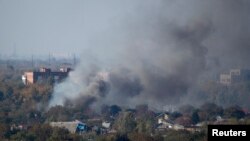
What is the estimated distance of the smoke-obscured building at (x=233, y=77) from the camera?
3694 cm

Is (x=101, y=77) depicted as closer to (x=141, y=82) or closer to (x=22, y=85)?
(x=141, y=82)

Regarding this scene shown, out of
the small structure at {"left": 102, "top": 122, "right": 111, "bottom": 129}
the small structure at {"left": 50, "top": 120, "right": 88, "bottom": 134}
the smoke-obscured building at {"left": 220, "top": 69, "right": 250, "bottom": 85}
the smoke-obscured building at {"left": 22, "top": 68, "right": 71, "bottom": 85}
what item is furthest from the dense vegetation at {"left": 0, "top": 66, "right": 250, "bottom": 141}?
the smoke-obscured building at {"left": 22, "top": 68, "right": 71, "bottom": 85}

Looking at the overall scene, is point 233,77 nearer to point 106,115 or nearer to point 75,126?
point 106,115

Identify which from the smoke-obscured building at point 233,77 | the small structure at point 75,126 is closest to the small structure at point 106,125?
the small structure at point 75,126

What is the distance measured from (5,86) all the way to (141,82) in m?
8.41

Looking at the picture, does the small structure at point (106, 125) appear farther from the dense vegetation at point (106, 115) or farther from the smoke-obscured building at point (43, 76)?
the smoke-obscured building at point (43, 76)

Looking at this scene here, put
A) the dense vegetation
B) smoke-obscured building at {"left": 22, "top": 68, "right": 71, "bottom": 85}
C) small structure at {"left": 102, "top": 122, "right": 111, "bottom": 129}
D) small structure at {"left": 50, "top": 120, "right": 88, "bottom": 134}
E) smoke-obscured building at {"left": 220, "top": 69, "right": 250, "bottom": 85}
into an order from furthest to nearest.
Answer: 1. smoke-obscured building at {"left": 22, "top": 68, "right": 71, "bottom": 85}
2. smoke-obscured building at {"left": 220, "top": 69, "right": 250, "bottom": 85}
3. small structure at {"left": 102, "top": 122, "right": 111, "bottom": 129}
4. small structure at {"left": 50, "top": 120, "right": 88, "bottom": 134}
5. the dense vegetation

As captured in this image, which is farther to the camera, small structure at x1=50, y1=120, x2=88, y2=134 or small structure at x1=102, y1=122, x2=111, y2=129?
small structure at x1=102, y1=122, x2=111, y2=129

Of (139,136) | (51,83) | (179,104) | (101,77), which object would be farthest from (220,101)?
(139,136)

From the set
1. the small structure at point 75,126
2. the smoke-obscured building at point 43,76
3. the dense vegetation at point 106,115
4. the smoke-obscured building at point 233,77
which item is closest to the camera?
the dense vegetation at point 106,115

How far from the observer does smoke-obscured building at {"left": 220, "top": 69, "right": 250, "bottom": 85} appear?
3694 cm

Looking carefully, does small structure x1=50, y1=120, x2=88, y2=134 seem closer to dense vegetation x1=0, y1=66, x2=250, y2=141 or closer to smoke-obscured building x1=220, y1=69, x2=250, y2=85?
dense vegetation x1=0, y1=66, x2=250, y2=141

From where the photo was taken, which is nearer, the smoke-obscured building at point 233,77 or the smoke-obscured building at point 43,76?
the smoke-obscured building at point 233,77

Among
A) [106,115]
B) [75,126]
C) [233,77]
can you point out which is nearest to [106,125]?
[75,126]
